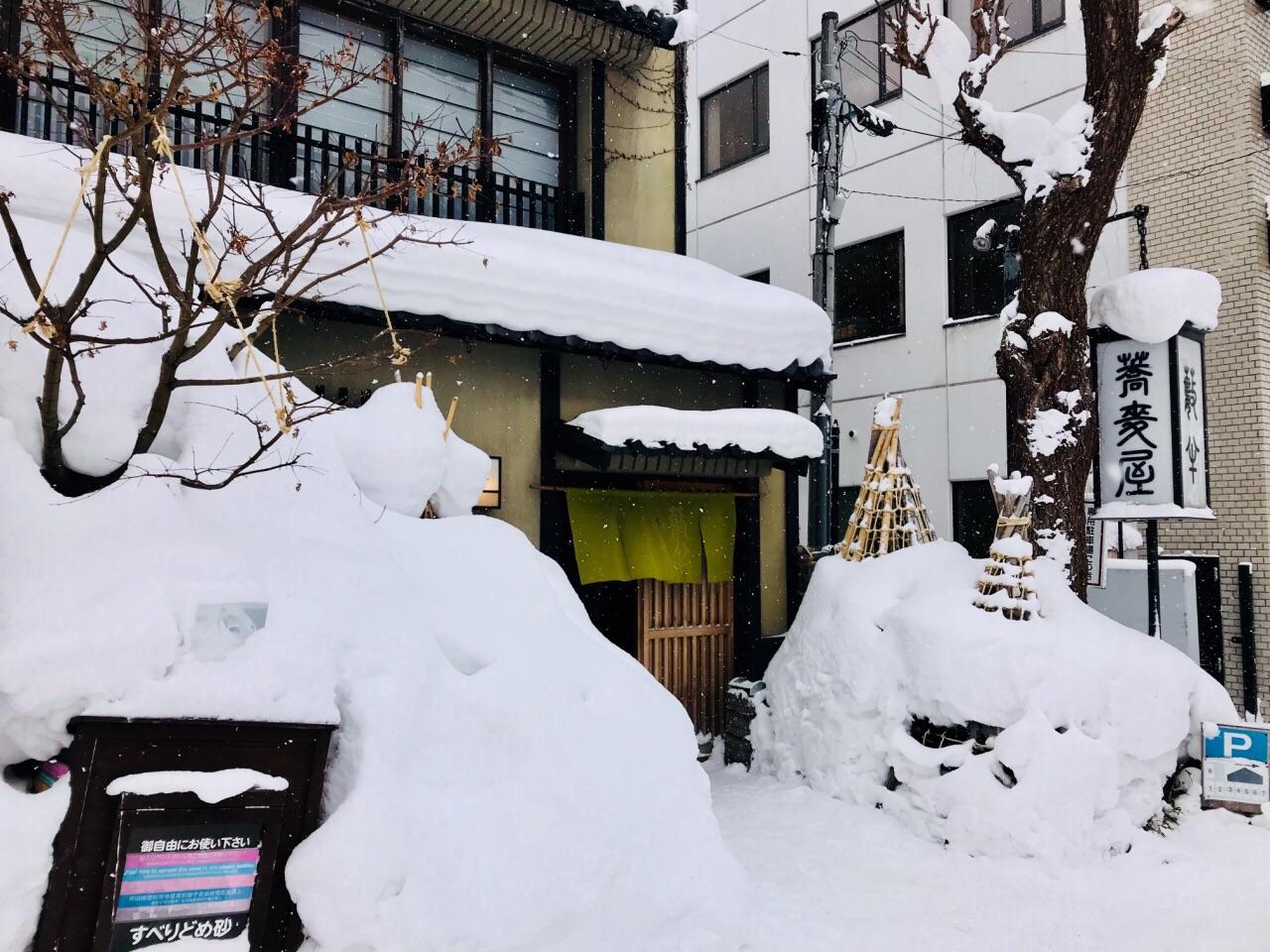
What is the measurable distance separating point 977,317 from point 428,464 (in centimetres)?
1193

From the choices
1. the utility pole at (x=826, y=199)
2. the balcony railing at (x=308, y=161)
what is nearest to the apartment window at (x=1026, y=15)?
the utility pole at (x=826, y=199)

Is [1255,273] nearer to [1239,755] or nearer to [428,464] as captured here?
[1239,755]

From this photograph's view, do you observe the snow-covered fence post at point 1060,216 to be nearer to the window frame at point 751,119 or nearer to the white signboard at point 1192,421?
the white signboard at point 1192,421

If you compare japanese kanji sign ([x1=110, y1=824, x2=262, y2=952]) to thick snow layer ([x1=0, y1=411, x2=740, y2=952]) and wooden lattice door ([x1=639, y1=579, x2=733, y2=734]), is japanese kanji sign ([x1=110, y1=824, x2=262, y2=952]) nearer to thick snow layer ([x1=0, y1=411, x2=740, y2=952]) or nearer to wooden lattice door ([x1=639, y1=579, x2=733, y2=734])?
thick snow layer ([x1=0, y1=411, x2=740, y2=952])

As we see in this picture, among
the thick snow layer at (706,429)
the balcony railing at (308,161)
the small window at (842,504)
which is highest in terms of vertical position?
the balcony railing at (308,161)

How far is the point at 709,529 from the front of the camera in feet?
31.7

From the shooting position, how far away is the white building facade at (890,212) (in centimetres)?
1439

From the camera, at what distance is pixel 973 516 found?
587 inches

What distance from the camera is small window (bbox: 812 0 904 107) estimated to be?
1606cm

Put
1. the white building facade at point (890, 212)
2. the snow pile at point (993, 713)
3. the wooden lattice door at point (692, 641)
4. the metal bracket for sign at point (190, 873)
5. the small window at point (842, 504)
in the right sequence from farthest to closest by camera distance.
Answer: the small window at point (842, 504)
the white building facade at point (890, 212)
the wooden lattice door at point (692, 641)
the snow pile at point (993, 713)
the metal bracket for sign at point (190, 873)

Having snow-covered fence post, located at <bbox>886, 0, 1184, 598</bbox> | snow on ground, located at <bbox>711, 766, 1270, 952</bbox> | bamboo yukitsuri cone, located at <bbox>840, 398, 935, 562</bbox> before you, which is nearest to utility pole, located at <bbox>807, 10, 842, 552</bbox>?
bamboo yukitsuri cone, located at <bbox>840, 398, 935, 562</bbox>

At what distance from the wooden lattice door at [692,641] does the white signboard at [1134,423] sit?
4.14 meters

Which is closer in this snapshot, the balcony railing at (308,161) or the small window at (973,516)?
the balcony railing at (308,161)

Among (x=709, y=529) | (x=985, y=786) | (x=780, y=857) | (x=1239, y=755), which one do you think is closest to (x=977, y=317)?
(x=709, y=529)
